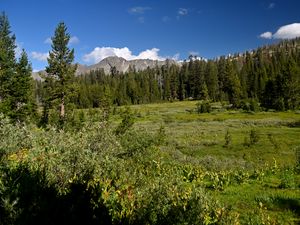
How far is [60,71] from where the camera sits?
158 ft

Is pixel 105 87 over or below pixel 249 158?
over

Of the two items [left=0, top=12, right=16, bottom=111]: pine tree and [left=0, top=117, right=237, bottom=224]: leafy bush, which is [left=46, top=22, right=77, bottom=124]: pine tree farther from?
[left=0, top=117, right=237, bottom=224]: leafy bush

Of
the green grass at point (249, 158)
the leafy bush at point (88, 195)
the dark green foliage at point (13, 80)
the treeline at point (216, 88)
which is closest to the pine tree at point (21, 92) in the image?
the dark green foliage at point (13, 80)

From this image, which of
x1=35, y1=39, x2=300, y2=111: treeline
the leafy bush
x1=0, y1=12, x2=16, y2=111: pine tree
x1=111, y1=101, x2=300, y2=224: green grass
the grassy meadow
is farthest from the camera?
x1=35, y1=39, x2=300, y2=111: treeline

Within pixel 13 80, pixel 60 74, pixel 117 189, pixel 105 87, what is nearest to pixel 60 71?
pixel 60 74

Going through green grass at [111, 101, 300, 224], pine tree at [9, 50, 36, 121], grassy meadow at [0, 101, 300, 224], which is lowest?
green grass at [111, 101, 300, 224]

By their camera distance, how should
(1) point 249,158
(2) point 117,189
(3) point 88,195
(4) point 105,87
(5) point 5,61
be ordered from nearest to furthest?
(3) point 88,195
(2) point 117,189
(1) point 249,158
(5) point 5,61
(4) point 105,87

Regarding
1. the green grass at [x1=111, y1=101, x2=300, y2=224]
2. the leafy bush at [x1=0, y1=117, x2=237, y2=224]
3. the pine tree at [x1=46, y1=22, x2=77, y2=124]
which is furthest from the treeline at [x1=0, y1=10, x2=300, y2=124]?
the leafy bush at [x1=0, y1=117, x2=237, y2=224]

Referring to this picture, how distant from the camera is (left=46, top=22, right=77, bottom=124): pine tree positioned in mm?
47656

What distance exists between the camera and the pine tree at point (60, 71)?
47656mm

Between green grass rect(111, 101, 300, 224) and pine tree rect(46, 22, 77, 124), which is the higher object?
pine tree rect(46, 22, 77, 124)

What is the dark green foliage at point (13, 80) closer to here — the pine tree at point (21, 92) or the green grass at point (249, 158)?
the pine tree at point (21, 92)

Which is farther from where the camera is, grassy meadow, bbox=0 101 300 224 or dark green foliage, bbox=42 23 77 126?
dark green foliage, bbox=42 23 77 126

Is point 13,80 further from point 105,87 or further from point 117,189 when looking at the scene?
point 105,87
